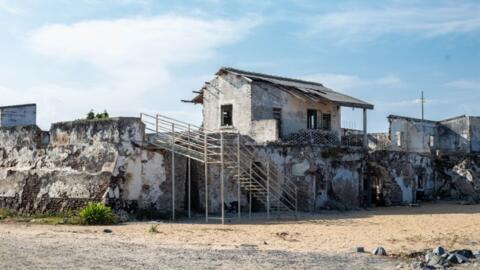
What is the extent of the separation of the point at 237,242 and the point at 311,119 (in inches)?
772

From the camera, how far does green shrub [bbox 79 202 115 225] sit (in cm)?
2147

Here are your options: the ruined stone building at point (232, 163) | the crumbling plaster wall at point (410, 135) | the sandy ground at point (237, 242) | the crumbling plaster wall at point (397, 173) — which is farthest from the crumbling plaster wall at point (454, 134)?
the sandy ground at point (237, 242)

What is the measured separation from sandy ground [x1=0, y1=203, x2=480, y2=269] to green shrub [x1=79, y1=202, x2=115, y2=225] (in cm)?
78

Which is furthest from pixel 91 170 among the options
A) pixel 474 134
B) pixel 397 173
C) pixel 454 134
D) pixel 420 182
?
pixel 474 134

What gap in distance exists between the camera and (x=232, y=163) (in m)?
25.2

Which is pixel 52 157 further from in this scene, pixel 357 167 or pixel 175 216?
pixel 357 167

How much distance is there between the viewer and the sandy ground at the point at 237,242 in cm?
1248

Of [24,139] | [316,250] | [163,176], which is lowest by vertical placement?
[316,250]

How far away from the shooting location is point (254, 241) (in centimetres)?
1675

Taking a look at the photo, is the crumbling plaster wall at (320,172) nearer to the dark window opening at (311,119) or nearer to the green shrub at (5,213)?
the dark window opening at (311,119)

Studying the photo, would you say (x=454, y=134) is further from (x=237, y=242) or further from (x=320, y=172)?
(x=237, y=242)

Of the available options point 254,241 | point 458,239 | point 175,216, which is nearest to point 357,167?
point 175,216

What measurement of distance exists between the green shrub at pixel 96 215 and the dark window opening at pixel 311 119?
15.9 m

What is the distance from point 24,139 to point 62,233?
9.43 meters
